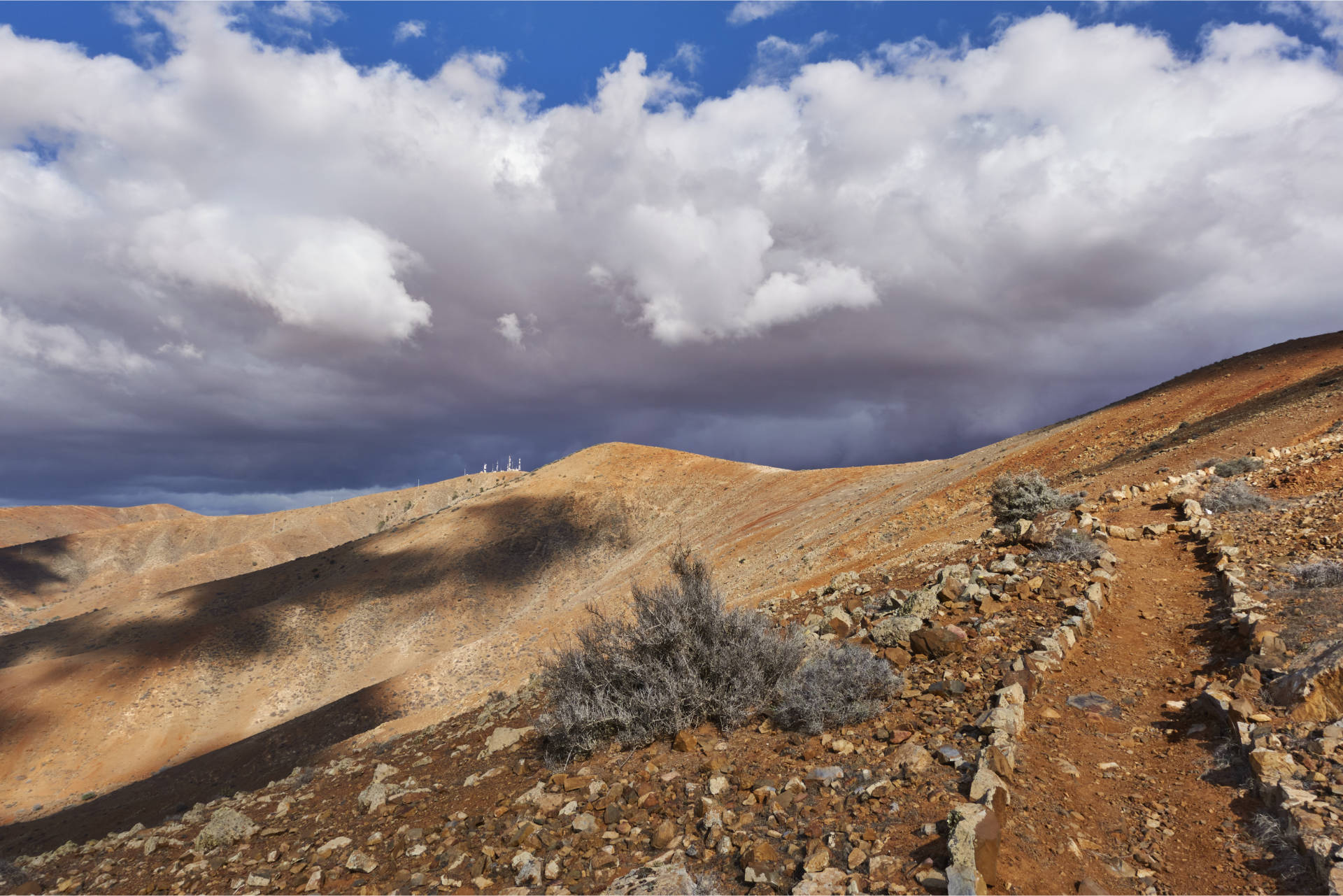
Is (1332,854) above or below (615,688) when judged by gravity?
below

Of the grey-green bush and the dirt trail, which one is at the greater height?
the grey-green bush

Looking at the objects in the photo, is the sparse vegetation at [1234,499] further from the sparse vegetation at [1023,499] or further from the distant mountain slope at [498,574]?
the distant mountain slope at [498,574]

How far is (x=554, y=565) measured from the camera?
1555 inches

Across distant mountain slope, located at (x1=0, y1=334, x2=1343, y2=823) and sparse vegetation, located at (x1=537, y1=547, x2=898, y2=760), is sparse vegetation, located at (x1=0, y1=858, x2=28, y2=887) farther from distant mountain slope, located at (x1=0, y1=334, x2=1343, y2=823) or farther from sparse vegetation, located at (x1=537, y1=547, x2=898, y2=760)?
sparse vegetation, located at (x1=537, y1=547, x2=898, y2=760)

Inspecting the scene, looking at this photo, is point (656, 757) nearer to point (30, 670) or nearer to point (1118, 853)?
point (1118, 853)

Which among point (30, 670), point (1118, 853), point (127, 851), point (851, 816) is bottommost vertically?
point (1118, 853)

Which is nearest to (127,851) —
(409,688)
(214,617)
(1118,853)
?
(1118,853)

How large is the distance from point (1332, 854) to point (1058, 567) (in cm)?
537

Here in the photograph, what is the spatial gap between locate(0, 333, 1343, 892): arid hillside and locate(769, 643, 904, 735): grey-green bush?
0.54m

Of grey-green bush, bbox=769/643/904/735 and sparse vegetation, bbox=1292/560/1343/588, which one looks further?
sparse vegetation, bbox=1292/560/1343/588

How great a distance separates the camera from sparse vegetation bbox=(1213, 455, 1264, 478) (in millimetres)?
12578

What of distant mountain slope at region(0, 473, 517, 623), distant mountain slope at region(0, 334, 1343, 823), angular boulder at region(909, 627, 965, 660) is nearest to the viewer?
angular boulder at region(909, 627, 965, 660)

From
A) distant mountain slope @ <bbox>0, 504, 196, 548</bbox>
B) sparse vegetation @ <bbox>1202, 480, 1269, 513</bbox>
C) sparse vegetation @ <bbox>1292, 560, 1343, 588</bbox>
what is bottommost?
sparse vegetation @ <bbox>1292, 560, 1343, 588</bbox>

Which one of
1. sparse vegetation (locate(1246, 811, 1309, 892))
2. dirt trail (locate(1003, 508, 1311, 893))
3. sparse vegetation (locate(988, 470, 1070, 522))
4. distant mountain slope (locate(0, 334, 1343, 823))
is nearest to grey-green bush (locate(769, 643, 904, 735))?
dirt trail (locate(1003, 508, 1311, 893))
